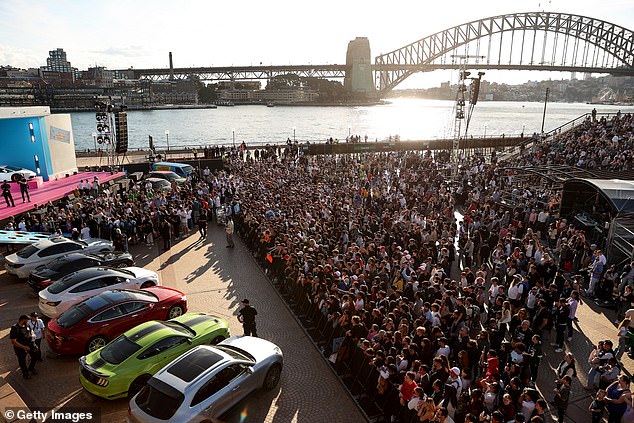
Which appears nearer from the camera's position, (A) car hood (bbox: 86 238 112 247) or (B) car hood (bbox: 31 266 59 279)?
(B) car hood (bbox: 31 266 59 279)

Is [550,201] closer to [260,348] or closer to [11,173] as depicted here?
[260,348]

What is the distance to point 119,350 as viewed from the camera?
328 inches

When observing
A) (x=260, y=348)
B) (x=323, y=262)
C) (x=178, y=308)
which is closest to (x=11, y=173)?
(x=178, y=308)

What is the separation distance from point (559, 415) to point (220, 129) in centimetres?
9631

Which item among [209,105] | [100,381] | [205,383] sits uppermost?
[209,105]

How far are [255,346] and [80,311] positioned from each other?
13.4ft

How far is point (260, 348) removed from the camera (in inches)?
340

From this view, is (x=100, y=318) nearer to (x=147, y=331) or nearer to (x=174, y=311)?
(x=147, y=331)

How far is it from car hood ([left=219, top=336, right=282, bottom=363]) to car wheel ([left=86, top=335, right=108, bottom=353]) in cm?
294

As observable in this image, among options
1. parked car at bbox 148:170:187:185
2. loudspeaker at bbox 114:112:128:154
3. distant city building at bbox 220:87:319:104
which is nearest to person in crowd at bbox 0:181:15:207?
parked car at bbox 148:170:187:185

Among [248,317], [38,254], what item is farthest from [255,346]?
[38,254]

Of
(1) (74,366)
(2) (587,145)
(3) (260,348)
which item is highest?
(2) (587,145)

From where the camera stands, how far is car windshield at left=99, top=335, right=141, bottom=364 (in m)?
8.16

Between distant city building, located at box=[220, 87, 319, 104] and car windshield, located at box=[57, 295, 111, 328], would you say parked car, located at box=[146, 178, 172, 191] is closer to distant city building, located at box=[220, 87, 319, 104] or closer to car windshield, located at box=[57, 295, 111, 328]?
car windshield, located at box=[57, 295, 111, 328]
